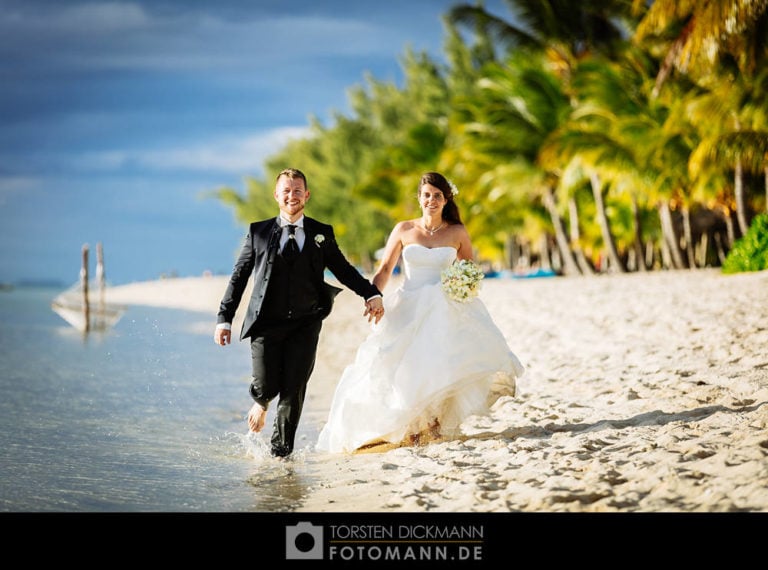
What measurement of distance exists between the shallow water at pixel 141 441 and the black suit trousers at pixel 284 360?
58 cm

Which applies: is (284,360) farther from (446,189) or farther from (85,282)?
(85,282)

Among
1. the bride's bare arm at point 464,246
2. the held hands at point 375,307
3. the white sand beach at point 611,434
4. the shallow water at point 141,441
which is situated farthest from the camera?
the bride's bare arm at point 464,246

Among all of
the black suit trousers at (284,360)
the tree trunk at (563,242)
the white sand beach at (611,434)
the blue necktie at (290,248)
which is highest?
the tree trunk at (563,242)

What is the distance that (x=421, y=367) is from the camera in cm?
598

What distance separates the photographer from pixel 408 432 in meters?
6.14

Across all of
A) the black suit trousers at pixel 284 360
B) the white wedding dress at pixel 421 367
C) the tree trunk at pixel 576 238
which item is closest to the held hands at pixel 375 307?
the white wedding dress at pixel 421 367

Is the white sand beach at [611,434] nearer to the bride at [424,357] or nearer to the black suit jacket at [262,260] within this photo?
the bride at [424,357]

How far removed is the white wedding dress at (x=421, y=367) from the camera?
19.6 feet

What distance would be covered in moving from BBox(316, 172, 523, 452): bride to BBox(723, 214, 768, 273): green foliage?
1237 cm

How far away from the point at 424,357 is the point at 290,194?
1.56m

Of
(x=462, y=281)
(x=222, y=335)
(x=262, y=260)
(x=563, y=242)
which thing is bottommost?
(x=222, y=335)
